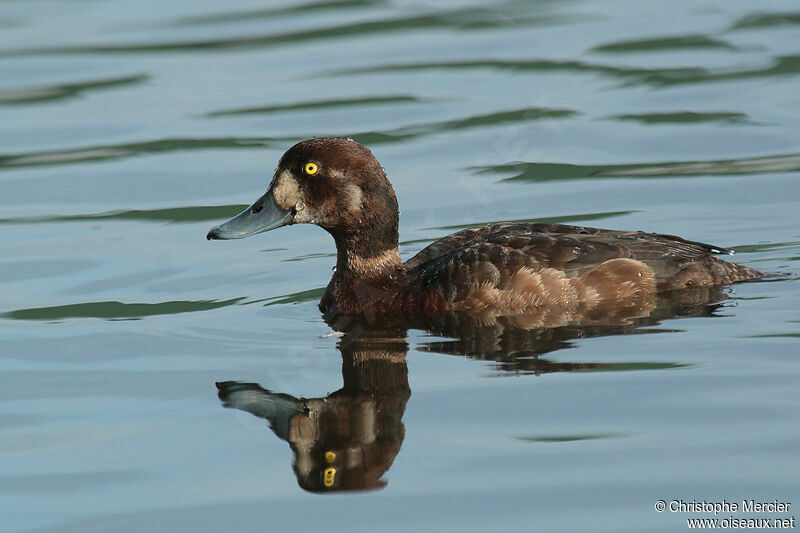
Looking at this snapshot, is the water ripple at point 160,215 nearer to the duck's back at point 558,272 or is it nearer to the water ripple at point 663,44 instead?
the duck's back at point 558,272

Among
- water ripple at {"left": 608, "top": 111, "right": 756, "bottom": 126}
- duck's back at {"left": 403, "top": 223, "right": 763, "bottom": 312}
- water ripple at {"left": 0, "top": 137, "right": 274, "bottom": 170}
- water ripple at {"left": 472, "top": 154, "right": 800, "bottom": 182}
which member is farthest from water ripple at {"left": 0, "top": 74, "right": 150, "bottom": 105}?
duck's back at {"left": 403, "top": 223, "right": 763, "bottom": 312}

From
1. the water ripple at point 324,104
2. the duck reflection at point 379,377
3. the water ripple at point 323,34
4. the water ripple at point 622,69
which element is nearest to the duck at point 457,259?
the duck reflection at point 379,377

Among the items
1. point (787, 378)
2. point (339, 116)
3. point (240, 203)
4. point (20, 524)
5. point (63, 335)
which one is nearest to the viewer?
point (20, 524)

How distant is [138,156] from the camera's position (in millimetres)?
13055

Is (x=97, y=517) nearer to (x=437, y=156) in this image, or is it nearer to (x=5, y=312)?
(x=5, y=312)

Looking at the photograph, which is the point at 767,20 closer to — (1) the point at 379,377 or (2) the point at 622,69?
(2) the point at 622,69

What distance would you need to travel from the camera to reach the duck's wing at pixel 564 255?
8.35m

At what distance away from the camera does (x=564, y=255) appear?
8.34 meters

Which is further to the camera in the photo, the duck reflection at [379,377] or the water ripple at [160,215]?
the water ripple at [160,215]

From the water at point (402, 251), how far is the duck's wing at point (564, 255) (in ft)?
0.98

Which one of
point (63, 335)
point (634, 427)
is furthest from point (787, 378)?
point (63, 335)

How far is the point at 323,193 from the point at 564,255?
155 centimetres

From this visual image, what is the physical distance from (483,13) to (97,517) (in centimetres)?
1327

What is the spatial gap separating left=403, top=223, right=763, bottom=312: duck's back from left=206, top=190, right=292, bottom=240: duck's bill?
0.95 meters
